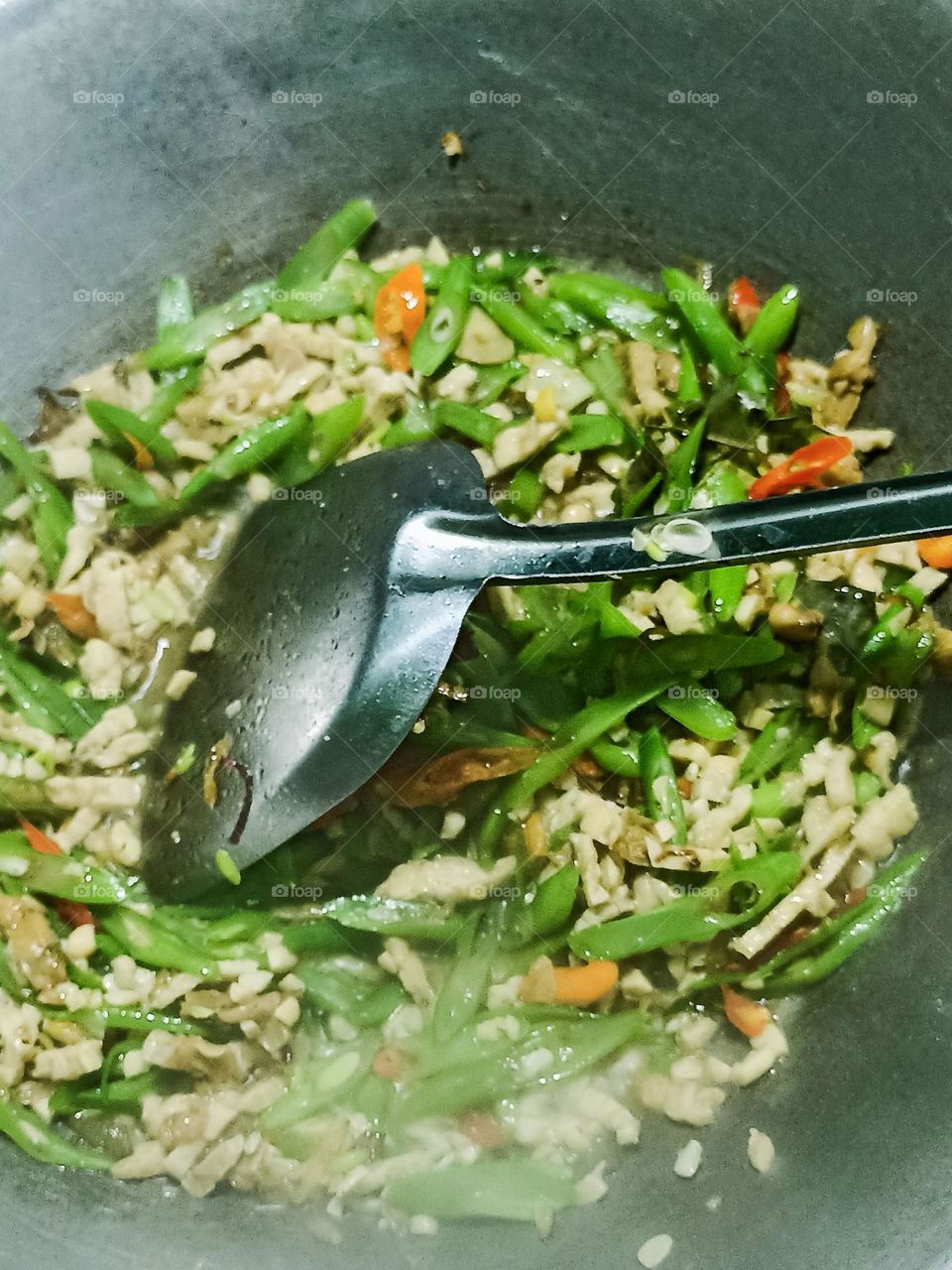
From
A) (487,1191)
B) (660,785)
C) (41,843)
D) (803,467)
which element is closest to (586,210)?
(803,467)

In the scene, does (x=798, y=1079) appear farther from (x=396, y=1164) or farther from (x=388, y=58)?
(x=388, y=58)

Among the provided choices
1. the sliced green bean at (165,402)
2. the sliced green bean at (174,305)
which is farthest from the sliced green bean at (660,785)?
the sliced green bean at (174,305)

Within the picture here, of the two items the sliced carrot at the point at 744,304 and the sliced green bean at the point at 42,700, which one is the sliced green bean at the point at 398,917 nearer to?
the sliced green bean at the point at 42,700

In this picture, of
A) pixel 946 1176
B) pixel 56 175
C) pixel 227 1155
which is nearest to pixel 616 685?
pixel 946 1176

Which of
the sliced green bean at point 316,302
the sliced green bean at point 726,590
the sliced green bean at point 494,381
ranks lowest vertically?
the sliced green bean at point 726,590

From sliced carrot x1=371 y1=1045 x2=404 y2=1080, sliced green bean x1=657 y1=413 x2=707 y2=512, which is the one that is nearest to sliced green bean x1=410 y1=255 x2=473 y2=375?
sliced green bean x1=657 y1=413 x2=707 y2=512

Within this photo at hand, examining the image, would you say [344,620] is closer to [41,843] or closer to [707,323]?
[41,843]

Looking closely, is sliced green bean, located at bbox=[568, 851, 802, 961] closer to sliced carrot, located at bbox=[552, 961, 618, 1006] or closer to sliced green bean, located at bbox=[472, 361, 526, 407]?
sliced carrot, located at bbox=[552, 961, 618, 1006]
